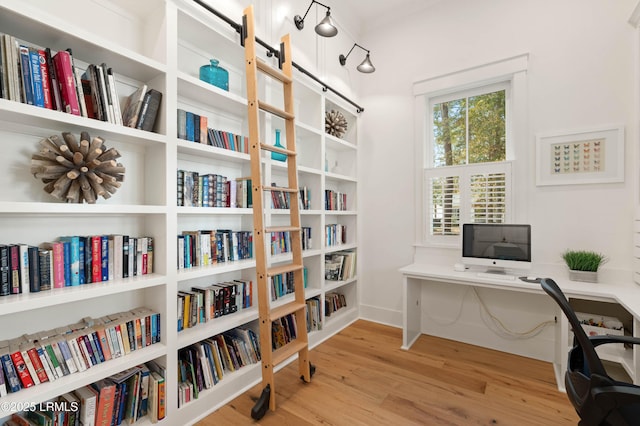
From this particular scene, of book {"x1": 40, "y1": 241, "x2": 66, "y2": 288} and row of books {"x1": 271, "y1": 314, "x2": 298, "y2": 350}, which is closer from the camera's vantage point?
book {"x1": 40, "y1": 241, "x2": 66, "y2": 288}

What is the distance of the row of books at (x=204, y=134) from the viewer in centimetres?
181

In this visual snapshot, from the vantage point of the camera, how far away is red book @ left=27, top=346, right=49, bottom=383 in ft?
4.01

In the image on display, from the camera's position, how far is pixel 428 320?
3.04m

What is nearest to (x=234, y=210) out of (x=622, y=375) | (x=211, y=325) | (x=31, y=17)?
(x=211, y=325)

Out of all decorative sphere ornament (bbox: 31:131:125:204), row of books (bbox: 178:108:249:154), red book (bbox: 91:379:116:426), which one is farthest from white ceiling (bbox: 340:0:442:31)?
red book (bbox: 91:379:116:426)

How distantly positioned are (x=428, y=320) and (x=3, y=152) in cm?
336

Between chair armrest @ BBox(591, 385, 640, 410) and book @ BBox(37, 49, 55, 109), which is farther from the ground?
book @ BBox(37, 49, 55, 109)

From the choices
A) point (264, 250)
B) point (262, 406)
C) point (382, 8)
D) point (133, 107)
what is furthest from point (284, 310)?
point (382, 8)

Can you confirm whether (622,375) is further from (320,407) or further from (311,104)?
(311,104)

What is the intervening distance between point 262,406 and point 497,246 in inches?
86.0

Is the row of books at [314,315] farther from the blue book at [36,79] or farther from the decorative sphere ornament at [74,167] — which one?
the blue book at [36,79]

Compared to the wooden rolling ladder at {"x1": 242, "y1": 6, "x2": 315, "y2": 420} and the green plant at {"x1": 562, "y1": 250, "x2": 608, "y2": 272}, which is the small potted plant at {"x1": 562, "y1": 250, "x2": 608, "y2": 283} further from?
the wooden rolling ladder at {"x1": 242, "y1": 6, "x2": 315, "y2": 420}

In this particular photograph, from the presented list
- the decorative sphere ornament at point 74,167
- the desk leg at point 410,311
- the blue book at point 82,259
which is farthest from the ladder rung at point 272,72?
the desk leg at point 410,311

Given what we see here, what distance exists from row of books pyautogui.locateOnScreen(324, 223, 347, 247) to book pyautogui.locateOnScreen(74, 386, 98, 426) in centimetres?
202
